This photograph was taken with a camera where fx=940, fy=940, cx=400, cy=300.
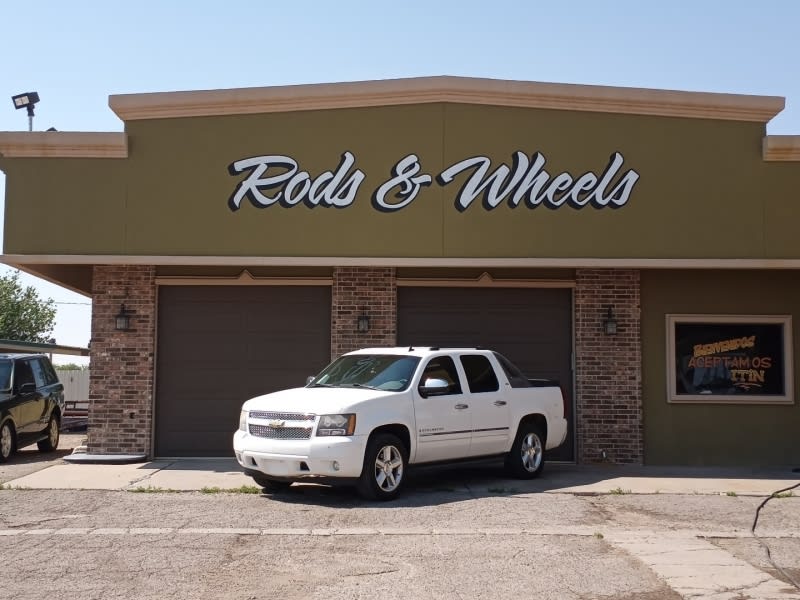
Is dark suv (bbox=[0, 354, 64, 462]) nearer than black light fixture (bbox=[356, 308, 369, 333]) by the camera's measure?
No

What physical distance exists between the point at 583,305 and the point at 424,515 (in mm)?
6374

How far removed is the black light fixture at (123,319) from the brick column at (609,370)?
733 cm

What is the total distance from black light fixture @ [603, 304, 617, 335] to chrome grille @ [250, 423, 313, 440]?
639cm

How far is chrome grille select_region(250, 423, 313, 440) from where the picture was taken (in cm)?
1094

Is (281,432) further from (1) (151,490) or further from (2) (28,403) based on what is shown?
(2) (28,403)

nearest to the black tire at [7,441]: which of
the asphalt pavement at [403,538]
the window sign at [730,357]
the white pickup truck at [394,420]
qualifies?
the asphalt pavement at [403,538]

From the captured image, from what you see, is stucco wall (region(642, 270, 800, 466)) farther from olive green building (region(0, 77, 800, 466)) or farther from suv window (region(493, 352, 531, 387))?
suv window (region(493, 352, 531, 387))

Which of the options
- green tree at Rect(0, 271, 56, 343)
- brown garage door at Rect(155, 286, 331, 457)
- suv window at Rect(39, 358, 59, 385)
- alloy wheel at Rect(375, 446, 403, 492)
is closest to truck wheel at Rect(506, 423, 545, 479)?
alloy wheel at Rect(375, 446, 403, 492)

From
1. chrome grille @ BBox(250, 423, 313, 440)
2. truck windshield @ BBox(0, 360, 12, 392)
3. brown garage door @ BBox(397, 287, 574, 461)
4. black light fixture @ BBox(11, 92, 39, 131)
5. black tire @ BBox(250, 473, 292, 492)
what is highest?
black light fixture @ BBox(11, 92, 39, 131)

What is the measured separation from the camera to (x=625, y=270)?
1562 centimetres

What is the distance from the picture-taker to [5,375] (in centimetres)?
1612

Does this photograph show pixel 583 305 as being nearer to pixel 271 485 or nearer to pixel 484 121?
pixel 484 121

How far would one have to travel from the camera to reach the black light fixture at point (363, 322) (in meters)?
15.3

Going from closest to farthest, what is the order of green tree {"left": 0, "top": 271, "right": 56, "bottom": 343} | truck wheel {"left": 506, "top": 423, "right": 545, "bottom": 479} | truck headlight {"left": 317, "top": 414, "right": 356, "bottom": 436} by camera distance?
truck headlight {"left": 317, "top": 414, "right": 356, "bottom": 436}, truck wheel {"left": 506, "top": 423, "right": 545, "bottom": 479}, green tree {"left": 0, "top": 271, "right": 56, "bottom": 343}
